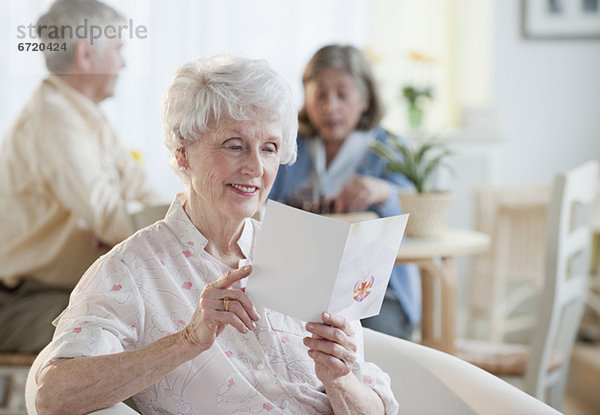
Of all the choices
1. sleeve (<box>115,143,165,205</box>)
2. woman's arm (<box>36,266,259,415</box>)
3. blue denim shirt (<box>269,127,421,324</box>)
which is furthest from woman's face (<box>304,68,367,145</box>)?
woman's arm (<box>36,266,259,415</box>)

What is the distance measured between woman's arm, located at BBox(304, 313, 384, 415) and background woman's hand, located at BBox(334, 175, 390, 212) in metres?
1.21

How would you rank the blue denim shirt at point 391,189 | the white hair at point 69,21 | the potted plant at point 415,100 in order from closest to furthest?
the white hair at point 69,21 → the blue denim shirt at point 391,189 → the potted plant at point 415,100

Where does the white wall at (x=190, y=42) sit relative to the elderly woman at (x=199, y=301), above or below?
above

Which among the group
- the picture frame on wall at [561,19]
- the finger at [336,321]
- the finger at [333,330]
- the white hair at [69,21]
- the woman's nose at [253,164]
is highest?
the picture frame on wall at [561,19]

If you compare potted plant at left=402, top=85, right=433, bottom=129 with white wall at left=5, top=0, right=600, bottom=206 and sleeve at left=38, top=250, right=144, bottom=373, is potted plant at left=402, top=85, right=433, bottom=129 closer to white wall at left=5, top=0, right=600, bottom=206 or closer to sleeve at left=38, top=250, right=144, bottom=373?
white wall at left=5, top=0, right=600, bottom=206

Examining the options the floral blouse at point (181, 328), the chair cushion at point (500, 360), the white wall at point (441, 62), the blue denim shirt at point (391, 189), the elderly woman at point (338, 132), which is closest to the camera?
the floral blouse at point (181, 328)

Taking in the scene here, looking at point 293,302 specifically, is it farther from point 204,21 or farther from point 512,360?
point 204,21

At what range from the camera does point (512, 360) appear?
7.44ft

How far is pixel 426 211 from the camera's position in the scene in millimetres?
2416

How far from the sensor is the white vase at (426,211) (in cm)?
240

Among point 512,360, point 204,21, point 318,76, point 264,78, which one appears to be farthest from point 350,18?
point 264,78

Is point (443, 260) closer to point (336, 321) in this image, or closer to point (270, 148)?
point (270, 148)

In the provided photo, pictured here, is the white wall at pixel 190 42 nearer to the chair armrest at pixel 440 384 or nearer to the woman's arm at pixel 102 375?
the chair armrest at pixel 440 384

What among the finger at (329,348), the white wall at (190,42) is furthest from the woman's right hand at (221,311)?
the white wall at (190,42)
